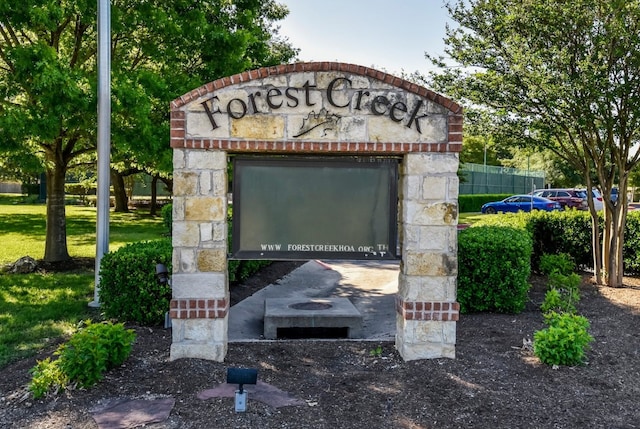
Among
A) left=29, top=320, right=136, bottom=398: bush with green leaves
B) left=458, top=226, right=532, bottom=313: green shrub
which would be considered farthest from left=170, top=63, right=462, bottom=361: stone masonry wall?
left=458, top=226, right=532, bottom=313: green shrub

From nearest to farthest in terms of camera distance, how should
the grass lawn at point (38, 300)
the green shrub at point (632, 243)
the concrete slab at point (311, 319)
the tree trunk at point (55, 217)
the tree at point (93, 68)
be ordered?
the grass lawn at point (38, 300) → the concrete slab at point (311, 319) → the tree at point (93, 68) → the green shrub at point (632, 243) → the tree trunk at point (55, 217)

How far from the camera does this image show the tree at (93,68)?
353 inches

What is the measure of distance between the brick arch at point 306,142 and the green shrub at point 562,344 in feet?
7.15

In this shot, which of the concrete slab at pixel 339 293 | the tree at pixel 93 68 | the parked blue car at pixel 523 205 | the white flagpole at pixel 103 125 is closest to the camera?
the concrete slab at pixel 339 293

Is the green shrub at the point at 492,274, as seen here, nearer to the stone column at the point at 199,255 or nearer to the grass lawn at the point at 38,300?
the stone column at the point at 199,255

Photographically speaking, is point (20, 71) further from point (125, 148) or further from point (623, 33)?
point (623, 33)

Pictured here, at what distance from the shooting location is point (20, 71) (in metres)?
9.01

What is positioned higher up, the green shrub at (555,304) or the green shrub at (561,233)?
the green shrub at (561,233)

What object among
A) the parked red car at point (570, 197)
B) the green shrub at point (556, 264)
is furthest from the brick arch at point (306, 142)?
the parked red car at point (570, 197)

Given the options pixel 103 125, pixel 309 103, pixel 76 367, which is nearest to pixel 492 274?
pixel 309 103

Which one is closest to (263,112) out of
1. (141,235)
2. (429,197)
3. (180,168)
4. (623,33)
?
(180,168)

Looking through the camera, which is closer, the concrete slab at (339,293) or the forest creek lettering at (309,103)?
the forest creek lettering at (309,103)

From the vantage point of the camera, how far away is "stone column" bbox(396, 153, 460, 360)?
5887 millimetres

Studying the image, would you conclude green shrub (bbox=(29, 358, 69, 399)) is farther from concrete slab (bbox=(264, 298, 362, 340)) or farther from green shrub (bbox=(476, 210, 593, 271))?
green shrub (bbox=(476, 210, 593, 271))
